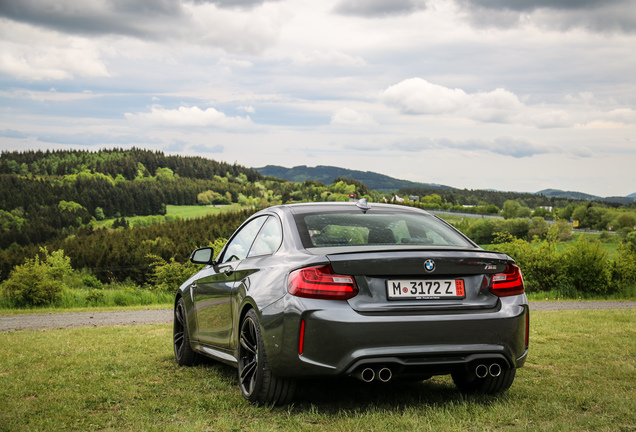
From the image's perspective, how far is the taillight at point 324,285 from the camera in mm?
4082

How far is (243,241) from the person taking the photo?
5848 millimetres

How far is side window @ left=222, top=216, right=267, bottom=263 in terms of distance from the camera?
5.61 m

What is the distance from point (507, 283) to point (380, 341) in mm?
1103

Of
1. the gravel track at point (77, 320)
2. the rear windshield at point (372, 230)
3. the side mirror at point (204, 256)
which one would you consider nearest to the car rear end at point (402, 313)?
the rear windshield at point (372, 230)

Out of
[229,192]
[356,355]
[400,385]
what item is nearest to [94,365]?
[400,385]

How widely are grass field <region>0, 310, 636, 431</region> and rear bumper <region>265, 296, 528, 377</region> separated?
0.36 meters

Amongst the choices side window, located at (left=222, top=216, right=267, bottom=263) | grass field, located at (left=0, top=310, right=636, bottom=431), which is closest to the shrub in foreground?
grass field, located at (left=0, top=310, right=636, bottom=431)

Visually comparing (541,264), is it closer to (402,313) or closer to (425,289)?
(425,289)

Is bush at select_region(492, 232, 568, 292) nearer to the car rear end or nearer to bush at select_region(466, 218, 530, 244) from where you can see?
the car rear end

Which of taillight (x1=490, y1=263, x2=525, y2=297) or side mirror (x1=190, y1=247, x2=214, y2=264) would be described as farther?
side mirror (x1=190, y1=247, x2=214, y2=264)

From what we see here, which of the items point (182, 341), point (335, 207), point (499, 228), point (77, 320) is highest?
point (335, 207)

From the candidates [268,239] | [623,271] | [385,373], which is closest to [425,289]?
[385,373]

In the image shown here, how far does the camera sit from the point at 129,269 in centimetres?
9100

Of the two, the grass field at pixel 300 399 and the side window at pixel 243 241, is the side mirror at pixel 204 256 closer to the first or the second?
the side window at pixel 243 241
